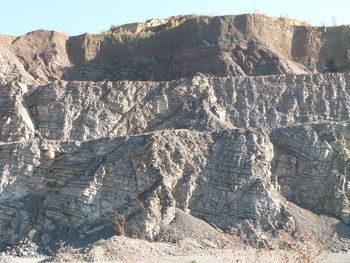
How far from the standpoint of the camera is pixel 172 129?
90.6 ft

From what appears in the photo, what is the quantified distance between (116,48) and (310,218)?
2476cm

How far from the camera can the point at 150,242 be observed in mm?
20734

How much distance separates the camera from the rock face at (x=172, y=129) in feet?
75.0

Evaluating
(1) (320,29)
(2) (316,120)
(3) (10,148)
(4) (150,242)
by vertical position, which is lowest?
(4) (150,242)

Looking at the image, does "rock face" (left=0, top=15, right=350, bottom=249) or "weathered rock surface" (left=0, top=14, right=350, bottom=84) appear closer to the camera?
"rock face" (left=0, top=15, right=350, bottom=249)

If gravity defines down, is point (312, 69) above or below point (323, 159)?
above

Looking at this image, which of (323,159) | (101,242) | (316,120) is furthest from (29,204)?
(316,120)

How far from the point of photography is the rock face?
22875 mm

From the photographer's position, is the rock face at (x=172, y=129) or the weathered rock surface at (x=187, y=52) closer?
the rock face at (x=172, y=129)

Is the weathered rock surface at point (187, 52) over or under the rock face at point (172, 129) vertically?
over

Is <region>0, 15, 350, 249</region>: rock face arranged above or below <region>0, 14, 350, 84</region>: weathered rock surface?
below

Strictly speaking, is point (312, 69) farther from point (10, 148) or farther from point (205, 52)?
point (10, 148)

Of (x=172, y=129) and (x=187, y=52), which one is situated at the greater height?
(x=187, y=52)

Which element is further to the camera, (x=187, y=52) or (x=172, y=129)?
(x=187, y=52)
